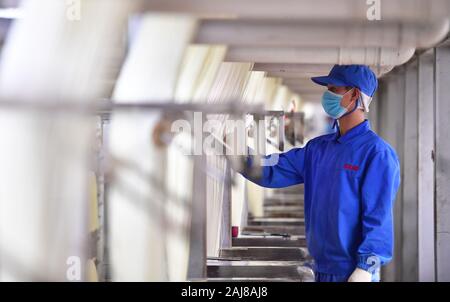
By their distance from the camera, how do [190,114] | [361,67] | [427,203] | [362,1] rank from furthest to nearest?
1. [427,203]
2. [361,67]
3. [190,114]
4. [362,1]

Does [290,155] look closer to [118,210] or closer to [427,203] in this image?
[118,210]

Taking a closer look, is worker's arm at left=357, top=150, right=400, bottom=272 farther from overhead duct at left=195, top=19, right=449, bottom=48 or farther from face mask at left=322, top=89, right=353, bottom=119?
overhead duct at left=195, top=19, right=449, bottom=48

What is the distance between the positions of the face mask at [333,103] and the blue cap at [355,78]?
0.03 meters

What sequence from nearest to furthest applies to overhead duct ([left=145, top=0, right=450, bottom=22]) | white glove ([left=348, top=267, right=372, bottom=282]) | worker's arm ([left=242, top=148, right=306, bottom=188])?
overhead duct ([left=145, top=0, right=450, bottom=22]) < white glove ([left=348, top=267, right=372, bottom=282]) < worker's arm ([left=242, top=148, right=306, bottom=188])

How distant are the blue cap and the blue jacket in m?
0.09

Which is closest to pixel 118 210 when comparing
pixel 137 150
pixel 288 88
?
pixel 137 150

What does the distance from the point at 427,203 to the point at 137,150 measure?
2.00 m

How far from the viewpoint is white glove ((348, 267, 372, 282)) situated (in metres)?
1.39

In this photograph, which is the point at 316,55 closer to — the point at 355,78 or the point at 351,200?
the point at 355,78

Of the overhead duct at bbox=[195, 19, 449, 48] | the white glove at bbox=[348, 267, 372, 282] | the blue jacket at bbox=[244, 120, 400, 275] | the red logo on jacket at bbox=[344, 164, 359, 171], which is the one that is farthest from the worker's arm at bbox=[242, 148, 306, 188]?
the overhead duct at bbox=[195, 19, 449, 48]

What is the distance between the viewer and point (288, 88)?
6.40 feet

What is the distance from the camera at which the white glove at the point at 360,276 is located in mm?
1390

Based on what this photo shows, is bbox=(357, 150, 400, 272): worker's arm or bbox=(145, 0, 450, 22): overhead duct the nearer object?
bbox=(145, 0, 450, 22): overhead duct

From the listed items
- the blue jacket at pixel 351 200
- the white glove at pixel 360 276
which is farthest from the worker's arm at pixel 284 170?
the white glove at pixel 360 276
